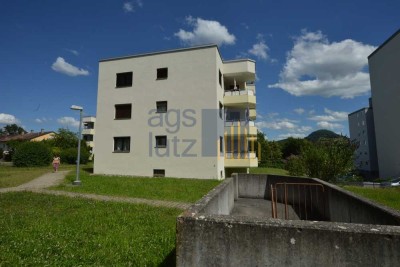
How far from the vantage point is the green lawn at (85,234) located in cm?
414

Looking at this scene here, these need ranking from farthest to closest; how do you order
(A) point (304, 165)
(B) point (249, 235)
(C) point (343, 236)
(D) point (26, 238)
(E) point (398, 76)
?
(E) point (398, 76) < (A) point (304, 165) < (D) point (26, 238) < (B) point (249, 235) < (C) point (343, 236)

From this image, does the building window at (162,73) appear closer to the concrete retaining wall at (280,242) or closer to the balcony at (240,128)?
the balcony at (240,128)

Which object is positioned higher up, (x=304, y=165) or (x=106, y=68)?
(x=106, y=68)

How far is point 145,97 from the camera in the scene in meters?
20.1

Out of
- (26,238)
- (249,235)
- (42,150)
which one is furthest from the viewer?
(42,150)

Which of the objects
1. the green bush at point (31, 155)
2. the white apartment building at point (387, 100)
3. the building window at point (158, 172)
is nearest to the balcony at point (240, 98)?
the building window at point (158, 172)

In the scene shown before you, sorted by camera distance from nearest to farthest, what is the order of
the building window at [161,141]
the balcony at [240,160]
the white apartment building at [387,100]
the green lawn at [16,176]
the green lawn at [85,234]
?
the green lawn at [85,234] → the green lawn at [16,176] → the building window at [161,141] → the balcony at [240,160] → the white apartment building at [387,100]

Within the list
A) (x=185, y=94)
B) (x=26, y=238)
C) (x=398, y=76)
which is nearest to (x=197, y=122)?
(x=185, y=94)

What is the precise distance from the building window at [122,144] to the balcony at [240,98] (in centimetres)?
898

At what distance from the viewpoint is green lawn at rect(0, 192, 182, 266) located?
4.14 metres

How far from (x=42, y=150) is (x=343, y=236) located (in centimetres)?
3285

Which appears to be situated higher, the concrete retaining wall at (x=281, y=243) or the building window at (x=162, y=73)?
the building window at (x=162, y=73)

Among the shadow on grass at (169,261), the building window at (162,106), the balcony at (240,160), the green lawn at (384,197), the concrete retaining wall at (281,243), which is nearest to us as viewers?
the concrete retaining wall at (281,243)

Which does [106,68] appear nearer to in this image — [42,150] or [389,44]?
[42,150]
